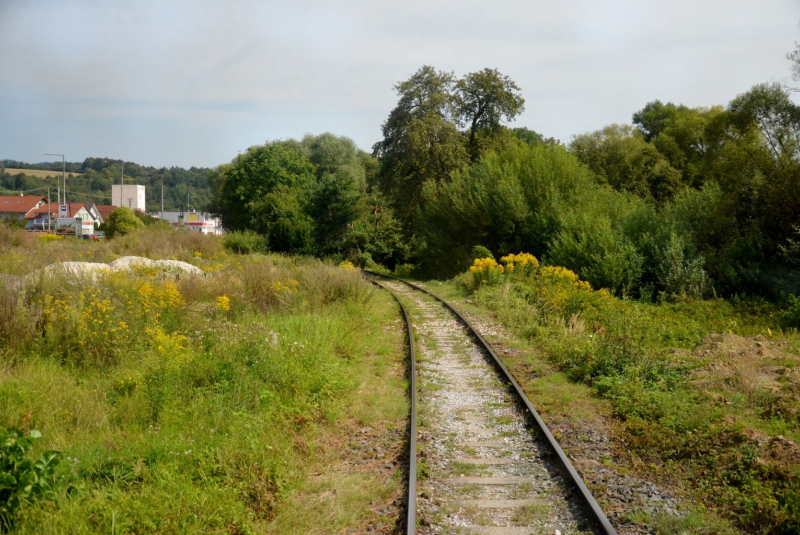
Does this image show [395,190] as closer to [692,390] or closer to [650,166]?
[650,166]

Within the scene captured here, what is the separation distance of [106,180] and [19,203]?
200ft

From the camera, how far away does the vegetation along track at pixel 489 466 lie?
4938 mm

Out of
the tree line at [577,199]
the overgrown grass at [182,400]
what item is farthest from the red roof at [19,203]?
the overgrown grass at [182,400]

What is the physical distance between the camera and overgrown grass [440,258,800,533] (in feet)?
17.1

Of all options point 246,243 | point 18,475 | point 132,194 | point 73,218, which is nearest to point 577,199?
point 18,475

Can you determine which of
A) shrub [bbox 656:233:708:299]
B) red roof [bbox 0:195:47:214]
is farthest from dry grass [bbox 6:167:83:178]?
shrub [bbox 656:233:708:299]

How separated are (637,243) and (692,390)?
12555mm

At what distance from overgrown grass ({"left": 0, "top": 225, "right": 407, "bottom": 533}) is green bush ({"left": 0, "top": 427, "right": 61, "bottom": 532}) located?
12 centimetres

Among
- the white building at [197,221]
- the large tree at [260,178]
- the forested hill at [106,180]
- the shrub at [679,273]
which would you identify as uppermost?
the forested hill at [106,180]

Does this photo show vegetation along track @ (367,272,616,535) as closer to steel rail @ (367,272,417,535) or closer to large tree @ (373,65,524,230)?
steel rail @ (367,272,417,535)

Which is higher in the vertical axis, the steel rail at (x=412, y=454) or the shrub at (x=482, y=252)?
the shrub at (x=482, y=252)

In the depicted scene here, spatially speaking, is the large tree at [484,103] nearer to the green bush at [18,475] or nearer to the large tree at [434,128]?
the large tree at [434,128]

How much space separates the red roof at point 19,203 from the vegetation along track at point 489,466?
95.2 metres

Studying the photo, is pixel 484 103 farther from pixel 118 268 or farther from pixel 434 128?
pixel 118 268
